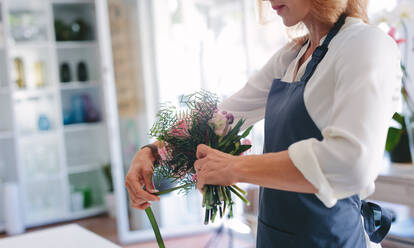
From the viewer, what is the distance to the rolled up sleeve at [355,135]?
0.72 m

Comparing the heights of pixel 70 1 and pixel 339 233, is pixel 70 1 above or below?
above

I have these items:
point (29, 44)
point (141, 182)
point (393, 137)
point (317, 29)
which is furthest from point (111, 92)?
point (317, 29)

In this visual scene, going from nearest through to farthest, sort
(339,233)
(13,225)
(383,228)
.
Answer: (339,233)
(383,228)
(13,225)

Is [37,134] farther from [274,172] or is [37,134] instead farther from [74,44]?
[274,172]

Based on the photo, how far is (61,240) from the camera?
141 centimetres

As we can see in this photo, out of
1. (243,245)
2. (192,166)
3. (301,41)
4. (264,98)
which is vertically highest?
(301,41)

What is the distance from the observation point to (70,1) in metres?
5.10

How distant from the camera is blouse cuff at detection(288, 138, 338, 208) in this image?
2.40ft

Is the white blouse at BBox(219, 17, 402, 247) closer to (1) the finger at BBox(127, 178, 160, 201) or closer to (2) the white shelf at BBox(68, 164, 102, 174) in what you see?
(1) the finger at BBox(127, 178, 160, 201)

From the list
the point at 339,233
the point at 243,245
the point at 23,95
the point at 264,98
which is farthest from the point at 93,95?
the point at 339,233

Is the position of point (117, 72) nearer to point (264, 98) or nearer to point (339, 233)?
point (264, 98)

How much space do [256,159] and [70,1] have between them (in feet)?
16.1

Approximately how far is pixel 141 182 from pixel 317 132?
450 millimetres

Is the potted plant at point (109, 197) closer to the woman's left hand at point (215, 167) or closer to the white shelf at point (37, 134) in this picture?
the white shelf at point (37, 134)
